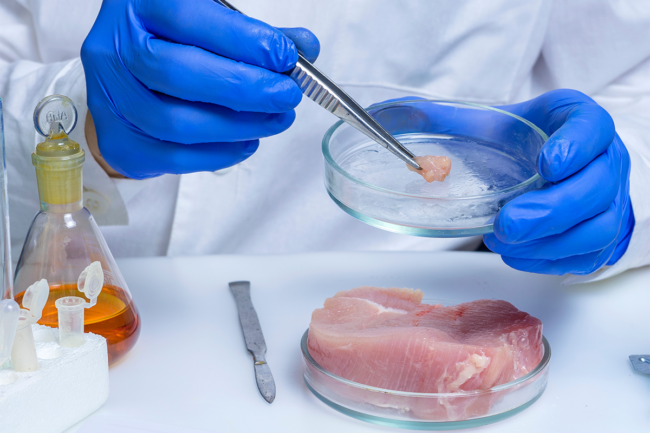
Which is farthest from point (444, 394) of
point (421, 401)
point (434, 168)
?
point (434, 168)

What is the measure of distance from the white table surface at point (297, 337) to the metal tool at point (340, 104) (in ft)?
1.24

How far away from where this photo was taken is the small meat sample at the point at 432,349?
77 centimetres

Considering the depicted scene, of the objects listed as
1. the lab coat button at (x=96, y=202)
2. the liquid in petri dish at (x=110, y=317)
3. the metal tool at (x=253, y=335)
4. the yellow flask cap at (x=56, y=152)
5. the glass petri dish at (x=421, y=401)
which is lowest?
the lab coat button at (x=96, y=202)

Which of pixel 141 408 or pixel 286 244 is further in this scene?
pixel 286 244

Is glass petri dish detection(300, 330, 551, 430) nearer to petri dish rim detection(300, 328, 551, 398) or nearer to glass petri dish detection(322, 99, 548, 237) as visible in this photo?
petri dish rim detection(300, 328, 551, 398)

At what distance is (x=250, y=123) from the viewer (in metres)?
0.94

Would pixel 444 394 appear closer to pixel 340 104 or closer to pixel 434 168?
pixel 434 168

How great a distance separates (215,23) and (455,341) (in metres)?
0.59

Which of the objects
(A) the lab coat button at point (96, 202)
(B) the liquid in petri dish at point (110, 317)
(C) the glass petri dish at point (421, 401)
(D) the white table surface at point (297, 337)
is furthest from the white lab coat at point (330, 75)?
(C) the glass petri dish at point (421, 401)

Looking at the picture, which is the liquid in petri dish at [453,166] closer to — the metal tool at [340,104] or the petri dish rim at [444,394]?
the metal tool at [340,104]

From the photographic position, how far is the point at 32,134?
1.23m

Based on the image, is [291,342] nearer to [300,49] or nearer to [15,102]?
[300,49]

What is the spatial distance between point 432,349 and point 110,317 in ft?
1.55

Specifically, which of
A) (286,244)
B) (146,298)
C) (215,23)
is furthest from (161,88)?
(286,244)
